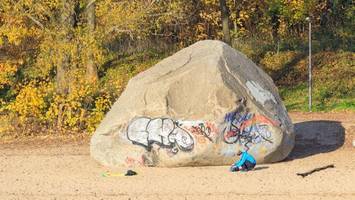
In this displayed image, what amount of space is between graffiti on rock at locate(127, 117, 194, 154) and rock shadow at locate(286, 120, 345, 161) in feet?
8.63

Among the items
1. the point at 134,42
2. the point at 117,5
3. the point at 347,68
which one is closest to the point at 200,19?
the point at 134,42

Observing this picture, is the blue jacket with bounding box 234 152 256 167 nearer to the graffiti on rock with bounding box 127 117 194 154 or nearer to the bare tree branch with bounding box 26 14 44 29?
the graffiti on rock with bounding box 127 117 194 154

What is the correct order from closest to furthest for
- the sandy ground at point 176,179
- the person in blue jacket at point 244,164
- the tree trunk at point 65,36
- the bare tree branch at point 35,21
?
the sandy ground at point 176,179
the person in blue jacket at point 244,164
the tree trunk at point 65,36
the bare tree branch at point 35,21

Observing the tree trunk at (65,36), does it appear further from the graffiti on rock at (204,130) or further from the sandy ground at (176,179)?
the graffiti on rock at (204,130)

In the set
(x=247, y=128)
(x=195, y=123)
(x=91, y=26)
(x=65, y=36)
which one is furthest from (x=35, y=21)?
(x=247, y=128)

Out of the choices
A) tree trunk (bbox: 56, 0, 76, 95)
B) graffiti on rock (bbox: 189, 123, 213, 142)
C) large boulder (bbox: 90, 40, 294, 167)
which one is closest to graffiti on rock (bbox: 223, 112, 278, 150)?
large boulder (bbox: 90, 40, 294, 167)

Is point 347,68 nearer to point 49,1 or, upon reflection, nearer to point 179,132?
point 49,1

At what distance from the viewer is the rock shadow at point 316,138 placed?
1734cm

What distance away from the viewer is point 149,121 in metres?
15.1

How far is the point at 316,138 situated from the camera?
61.9 feet

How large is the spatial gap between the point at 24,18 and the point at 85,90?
127 inches

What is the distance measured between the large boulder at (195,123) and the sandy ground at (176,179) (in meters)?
0.32

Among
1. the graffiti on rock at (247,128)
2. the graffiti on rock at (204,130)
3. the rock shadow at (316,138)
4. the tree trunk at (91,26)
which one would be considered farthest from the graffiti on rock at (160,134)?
the tree trunk at (91,26)

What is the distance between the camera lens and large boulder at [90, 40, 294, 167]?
48.3 ft
